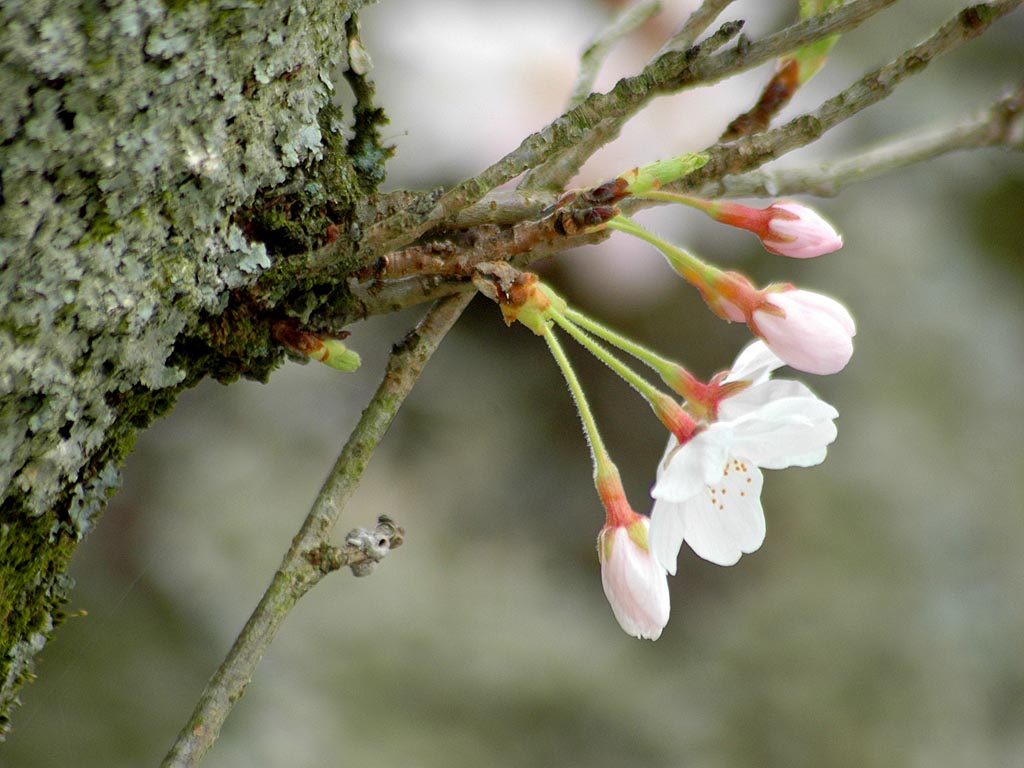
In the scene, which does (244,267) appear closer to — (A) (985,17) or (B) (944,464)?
(A) (985,17)

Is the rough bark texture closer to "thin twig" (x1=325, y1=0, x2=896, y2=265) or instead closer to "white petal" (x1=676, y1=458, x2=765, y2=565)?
"thin twig" (x1=325, y1=0, x2=896, y2=265)

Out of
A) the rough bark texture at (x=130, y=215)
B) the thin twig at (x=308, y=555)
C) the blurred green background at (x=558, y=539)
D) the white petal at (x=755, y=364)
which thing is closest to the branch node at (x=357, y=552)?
the thin twig at (x=308, y=555)

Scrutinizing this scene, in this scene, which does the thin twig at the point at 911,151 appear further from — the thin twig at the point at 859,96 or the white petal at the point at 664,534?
the white petal at the point at 664,534

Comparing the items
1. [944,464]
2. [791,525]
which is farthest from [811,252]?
[944,464]

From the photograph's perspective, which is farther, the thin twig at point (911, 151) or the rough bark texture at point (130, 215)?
the thin twig at point (911, 151)

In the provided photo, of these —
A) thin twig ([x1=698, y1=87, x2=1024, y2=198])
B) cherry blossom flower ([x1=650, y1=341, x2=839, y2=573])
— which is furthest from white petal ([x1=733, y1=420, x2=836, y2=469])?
thin twig ([x1=698, y1=87, x2=1024, y2=198])
